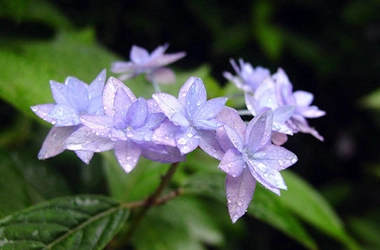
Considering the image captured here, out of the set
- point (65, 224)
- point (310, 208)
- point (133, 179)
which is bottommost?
point (310, 208)

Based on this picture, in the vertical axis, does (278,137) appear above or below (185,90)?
below

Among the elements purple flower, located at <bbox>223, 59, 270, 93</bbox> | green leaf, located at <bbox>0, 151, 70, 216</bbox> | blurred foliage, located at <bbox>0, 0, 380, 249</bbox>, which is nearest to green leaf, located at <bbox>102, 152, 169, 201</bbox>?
blurred foliage, located at <bbox>0, 0, 380, 249</bbox>

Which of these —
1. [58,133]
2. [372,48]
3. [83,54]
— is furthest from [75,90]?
[372,48]

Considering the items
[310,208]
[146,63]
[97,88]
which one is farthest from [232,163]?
[310,208]

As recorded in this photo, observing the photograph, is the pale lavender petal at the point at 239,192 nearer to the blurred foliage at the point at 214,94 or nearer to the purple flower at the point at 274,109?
the purple flower at the point at 274,109

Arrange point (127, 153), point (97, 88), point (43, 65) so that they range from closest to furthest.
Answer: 1. point (127, 153)
2. point (97, 88)
3. point (43, 65)

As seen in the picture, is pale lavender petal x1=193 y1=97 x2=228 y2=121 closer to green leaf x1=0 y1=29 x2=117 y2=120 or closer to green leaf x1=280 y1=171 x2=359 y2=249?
green leaf x1=0 y1=29 x2=117 y2=120

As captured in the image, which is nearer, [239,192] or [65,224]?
[239,192]

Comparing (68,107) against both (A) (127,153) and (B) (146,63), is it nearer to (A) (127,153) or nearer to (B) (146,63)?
(A) (127,153)
